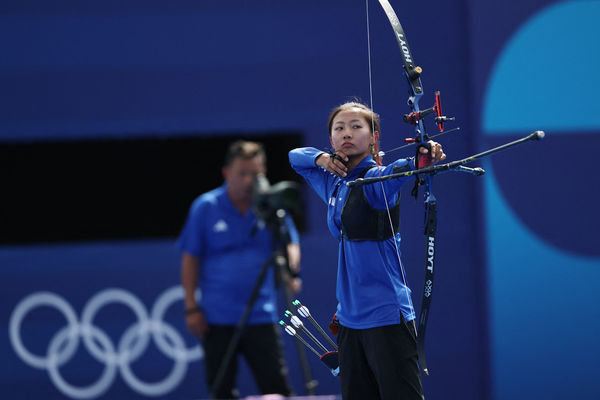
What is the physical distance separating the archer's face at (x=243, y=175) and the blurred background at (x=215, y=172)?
0.52m

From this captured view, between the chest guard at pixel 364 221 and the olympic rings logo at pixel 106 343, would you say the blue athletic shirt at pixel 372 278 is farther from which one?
the olympic rings logo at pixel 106 343

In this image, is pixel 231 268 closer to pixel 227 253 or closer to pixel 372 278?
pixel 227 253

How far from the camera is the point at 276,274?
12.8ft

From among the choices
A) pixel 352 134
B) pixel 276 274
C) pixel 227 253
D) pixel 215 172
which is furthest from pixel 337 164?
pixel 215 172

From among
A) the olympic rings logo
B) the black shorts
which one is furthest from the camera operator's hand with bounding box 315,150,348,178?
the olympic rings logo

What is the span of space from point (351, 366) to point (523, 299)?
111 inches

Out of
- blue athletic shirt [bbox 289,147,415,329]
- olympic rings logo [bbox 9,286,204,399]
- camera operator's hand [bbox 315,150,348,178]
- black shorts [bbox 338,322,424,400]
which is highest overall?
camera operator's hand [bbox 315,150,348,178]

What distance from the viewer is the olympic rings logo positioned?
15.1ft

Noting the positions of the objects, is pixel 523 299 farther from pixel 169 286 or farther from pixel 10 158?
pixel 10 158

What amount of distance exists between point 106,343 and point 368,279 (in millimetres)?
3144

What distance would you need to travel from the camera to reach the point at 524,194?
4.40 metres

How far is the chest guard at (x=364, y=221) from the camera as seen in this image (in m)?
1.88

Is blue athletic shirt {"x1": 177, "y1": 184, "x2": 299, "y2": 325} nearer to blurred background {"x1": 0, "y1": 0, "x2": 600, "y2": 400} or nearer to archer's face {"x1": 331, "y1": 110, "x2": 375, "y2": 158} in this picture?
blurred background {"x1": 0, "y1": 0, "x2": 600, "y2": 400}

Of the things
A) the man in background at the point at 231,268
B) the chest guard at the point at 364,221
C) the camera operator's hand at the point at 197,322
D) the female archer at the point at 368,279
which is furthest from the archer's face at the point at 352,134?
the camera operator's hand at the point at 197,322
